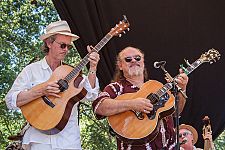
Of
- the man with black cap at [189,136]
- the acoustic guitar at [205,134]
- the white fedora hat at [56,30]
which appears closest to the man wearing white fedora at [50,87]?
the white fedora hat at [56,30]

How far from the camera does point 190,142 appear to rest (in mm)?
3941

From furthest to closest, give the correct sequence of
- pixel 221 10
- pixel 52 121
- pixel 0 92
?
pixel 0 92 < pixel 221 10 < pixel 52 121

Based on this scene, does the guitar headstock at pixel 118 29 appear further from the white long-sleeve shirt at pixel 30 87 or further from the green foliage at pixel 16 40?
the green foliage at pixel 16 40

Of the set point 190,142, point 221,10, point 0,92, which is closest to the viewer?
point 190,142

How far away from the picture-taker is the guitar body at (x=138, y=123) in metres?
2.83

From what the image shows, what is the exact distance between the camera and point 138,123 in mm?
2881

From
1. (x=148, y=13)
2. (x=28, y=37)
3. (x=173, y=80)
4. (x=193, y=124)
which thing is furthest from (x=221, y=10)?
(x=28, y=37)

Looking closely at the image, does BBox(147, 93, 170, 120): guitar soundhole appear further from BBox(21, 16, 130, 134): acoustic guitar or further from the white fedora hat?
the white fedora hat

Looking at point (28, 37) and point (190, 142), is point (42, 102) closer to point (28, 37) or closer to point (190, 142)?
point (190, 142)

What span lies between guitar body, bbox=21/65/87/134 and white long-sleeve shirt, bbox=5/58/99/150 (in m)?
0.05

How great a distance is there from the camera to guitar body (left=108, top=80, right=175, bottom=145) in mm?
2832

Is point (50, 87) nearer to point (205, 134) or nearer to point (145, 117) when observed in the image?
point (145, 117)

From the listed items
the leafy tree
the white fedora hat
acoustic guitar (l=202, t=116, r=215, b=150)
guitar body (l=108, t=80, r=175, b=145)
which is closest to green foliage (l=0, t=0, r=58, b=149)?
the leafy tree

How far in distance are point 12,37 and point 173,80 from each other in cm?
246
